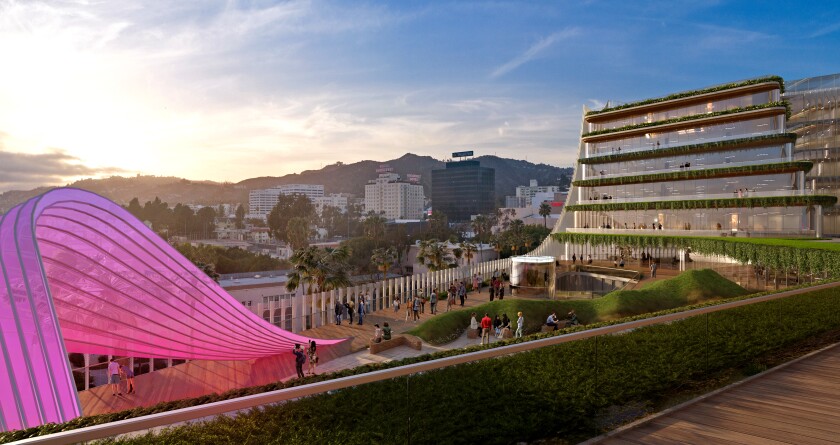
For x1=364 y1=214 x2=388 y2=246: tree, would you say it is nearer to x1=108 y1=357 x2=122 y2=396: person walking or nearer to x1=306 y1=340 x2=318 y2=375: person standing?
x1=306 y1=340 x2=318 y2=375: person standing

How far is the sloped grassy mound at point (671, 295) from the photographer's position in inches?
1027

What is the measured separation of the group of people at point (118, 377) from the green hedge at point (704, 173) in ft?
163

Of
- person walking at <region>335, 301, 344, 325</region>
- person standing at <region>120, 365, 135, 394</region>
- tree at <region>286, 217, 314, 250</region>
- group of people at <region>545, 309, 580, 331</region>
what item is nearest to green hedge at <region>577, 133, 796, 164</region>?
group of people at <region>545, 309, 580, 331</region>

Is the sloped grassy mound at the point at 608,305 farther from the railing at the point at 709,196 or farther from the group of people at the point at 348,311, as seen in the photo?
the railing at the point at 709,196

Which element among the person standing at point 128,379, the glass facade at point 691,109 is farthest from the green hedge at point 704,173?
the person standing at point 128,379

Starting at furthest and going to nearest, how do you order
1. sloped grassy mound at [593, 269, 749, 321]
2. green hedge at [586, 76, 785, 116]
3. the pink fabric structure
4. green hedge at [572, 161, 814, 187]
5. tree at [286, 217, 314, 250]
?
tree at [286, 217, 314, 250]
green hedge at [586, 76, 785, 116]
green hedge at [572, 161, 814, 187]
sloped grassy mound at [593, 269, 749, 321]
the pink fabric structure

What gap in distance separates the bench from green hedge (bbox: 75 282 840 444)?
17.2 metres

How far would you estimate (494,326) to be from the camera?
87.7ft

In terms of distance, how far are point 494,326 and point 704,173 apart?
3424cm

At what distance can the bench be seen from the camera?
23156 mm

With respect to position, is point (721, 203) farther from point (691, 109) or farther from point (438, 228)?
point (438, 228)

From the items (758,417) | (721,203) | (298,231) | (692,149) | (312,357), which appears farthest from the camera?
(298,231)

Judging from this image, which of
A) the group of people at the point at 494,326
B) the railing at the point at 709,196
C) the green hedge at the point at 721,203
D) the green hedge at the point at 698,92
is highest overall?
the green hedge at the point at 698,92

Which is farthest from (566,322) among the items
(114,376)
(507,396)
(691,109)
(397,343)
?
(691,109)
